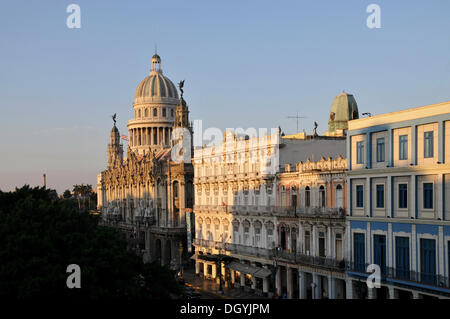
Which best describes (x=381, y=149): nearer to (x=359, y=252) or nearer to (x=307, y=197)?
(x=359, y=252)

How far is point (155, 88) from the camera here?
15100 centimetres

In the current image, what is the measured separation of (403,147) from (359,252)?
34.4ft

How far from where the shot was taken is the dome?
315 feet

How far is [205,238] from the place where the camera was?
275 feet

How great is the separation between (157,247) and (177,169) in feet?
63.0

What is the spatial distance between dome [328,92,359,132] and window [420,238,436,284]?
52.0 metres

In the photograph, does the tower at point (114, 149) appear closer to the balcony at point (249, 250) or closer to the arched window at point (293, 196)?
the balcony at point (249, 250)

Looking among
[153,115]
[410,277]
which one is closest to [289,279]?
[410,277]

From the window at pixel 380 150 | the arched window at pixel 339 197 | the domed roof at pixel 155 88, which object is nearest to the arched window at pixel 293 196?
the arched window at pixel 339 197

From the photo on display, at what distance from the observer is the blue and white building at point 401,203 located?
4366cm

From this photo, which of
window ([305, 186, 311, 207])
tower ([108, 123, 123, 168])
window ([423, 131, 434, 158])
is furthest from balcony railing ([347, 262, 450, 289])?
tower ([108, 123, 123, 168])

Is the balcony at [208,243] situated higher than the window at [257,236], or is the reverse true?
the window at [257,236]

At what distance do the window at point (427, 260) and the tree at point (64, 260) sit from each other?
61.7 ft
